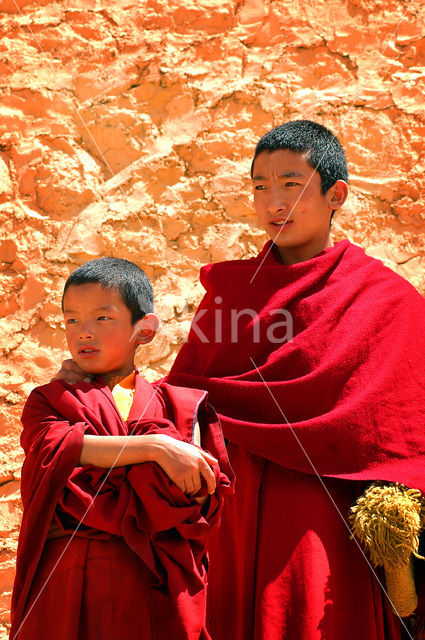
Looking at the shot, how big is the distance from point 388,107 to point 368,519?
6.27ft

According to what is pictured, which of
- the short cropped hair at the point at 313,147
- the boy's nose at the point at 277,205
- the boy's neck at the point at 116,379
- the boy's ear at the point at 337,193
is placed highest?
the short cropped hair at the point at 313,147

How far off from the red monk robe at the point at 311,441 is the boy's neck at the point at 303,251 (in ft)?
0.46

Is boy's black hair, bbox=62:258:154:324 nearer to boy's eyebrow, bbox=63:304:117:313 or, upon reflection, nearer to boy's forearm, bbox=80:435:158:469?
boy's eyebrow, bbox=63:304:117:313

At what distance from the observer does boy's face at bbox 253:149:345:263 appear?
2.40m

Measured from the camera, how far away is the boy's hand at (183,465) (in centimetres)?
184

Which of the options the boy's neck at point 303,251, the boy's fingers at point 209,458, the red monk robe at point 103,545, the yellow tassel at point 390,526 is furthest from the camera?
the boy's neck at point 303,251

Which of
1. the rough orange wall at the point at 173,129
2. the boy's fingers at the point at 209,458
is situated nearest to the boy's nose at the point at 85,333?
the boy's fingers at the point at 209,458

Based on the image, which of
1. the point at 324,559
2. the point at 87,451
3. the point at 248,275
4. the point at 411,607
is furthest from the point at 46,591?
the point at 248,275

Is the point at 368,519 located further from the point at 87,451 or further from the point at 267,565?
the point at 87,451

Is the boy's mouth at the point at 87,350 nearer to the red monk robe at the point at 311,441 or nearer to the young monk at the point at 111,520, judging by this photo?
the young monk at the point at 111,520

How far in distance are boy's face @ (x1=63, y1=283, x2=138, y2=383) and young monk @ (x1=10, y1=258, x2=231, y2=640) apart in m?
0.11

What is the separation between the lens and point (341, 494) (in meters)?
2.18

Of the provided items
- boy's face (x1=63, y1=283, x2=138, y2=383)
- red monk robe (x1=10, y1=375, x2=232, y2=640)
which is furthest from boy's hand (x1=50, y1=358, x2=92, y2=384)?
red monk robe (x1=10, y1=375, x2=232, y2=640)

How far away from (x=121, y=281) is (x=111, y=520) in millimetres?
608
